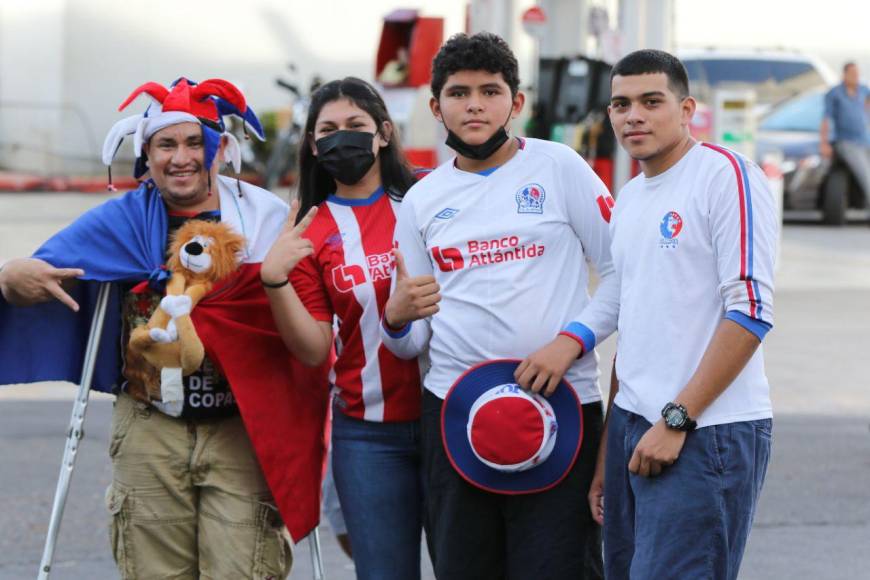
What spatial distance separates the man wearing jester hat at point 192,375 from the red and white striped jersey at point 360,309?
0.21m

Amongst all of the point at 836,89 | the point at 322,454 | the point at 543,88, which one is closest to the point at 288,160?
the point at 543,88

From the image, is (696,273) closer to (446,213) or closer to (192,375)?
(446,213)

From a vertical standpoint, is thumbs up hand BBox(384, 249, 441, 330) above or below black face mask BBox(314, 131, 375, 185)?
below

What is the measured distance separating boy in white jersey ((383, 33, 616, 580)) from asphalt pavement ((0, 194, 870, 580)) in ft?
6.69

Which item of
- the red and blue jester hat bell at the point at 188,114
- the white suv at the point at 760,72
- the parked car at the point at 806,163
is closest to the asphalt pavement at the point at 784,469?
the red and blue jester hat bell at the point at 188,114

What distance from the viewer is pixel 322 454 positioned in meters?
4.65

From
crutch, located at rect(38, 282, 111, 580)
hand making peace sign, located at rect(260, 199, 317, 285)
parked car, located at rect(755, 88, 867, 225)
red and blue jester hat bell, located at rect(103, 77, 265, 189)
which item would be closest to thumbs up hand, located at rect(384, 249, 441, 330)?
hand making peace sign, located at rect(260, 199, 317, 285)

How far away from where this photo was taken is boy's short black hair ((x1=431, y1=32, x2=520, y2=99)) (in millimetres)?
4109

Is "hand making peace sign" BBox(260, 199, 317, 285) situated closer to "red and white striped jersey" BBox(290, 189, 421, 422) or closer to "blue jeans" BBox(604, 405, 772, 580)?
"red and white striped jersey" BBox(290, 189, 421, 422)

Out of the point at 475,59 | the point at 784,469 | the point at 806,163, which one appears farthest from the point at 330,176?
the point at 806,163

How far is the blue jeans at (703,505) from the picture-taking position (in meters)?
3.56

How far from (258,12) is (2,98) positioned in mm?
5059

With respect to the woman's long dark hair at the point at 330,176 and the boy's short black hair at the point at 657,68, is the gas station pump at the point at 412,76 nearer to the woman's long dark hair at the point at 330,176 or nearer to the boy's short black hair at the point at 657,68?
the woman's long dark hair at the point at 330,176

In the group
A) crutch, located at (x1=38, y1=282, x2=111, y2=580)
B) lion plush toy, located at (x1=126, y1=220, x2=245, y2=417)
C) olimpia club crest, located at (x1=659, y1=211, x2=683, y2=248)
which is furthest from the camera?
crutch, located at (x1=38, y1=282, x2=111, y2=580)
